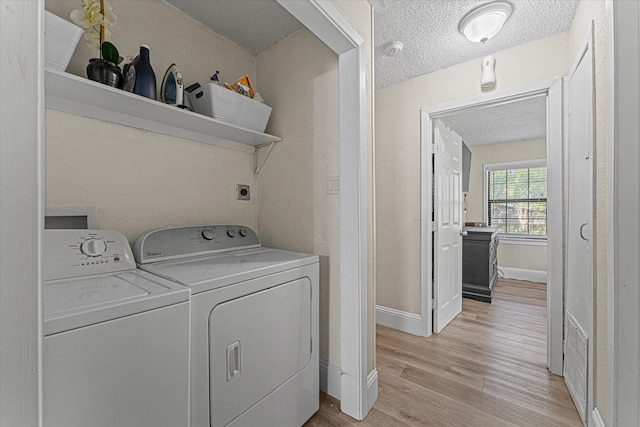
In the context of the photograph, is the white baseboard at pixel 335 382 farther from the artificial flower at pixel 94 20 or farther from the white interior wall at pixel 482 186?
the white interior wall at pixel 482 186

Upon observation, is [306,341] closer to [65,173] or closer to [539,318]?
[65,173]

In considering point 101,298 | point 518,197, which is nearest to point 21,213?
point 101,298

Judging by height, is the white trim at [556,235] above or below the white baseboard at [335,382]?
above

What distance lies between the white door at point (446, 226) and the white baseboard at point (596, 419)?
3.88 feet

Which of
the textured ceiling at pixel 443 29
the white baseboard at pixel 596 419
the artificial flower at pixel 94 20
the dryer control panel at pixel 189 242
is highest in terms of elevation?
the textured ceiling at pixel 443 29

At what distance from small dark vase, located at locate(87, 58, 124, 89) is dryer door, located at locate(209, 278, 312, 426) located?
1.10 m

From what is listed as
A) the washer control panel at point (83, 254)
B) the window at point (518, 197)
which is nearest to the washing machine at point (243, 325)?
the washer control panel at point (83, 254)

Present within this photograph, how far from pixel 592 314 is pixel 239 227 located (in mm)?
1938

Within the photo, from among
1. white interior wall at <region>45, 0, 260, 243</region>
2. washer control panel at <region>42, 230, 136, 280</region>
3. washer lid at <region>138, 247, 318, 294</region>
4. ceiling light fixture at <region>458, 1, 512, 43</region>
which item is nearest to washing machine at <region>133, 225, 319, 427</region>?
washer lid at <region>138, 247, 318, 294</region>

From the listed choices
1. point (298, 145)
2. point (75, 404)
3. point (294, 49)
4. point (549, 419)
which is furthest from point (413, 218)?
point (75, 404)

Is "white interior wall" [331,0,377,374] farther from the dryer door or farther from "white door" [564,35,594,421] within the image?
"white door" [564,35,594,421]

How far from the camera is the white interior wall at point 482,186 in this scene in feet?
14.6

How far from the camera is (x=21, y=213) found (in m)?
0.40

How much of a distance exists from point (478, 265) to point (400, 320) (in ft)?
5.20
